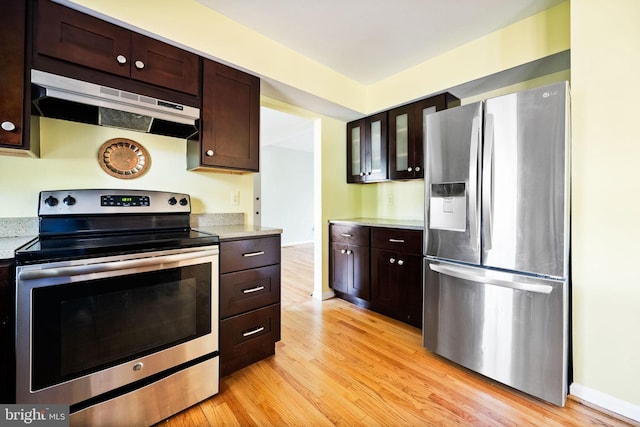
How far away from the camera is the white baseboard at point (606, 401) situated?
53.4 inches

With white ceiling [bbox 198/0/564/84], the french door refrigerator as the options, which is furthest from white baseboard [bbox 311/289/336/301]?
white ceiling [bbox 198/0/564/84]

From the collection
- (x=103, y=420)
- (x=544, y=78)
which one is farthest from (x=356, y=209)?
(x=103, y=420)

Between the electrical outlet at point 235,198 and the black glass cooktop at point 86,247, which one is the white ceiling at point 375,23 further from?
the black glass cooktop at point 86,247

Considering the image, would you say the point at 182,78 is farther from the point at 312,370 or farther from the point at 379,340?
the point at 379,340

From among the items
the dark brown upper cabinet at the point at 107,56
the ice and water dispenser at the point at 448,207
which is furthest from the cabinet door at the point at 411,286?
the dark brown upper cabinet at the point at 107,56

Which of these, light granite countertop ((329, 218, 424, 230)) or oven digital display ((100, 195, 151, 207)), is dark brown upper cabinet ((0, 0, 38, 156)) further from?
light granite countertop ((329, 218, 424, 230))

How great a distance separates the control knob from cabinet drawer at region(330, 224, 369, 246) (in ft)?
7.54

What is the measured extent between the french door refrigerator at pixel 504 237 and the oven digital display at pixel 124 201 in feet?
6.29

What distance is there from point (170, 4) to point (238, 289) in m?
1.84

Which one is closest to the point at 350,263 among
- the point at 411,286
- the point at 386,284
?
the point at 386,284

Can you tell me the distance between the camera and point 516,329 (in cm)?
152

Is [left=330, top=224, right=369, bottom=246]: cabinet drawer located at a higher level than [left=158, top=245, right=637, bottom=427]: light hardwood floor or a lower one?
higher

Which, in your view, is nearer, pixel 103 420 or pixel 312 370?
pixel 103 420

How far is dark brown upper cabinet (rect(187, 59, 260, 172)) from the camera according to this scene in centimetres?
182
